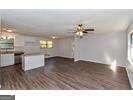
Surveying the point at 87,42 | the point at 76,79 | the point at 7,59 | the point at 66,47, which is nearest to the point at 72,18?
the point at 87,42

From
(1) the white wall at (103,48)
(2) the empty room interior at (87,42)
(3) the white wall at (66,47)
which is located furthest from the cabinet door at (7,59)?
(1) the white wall at (103,48)

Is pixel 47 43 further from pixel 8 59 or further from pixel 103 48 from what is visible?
pixel 8 59

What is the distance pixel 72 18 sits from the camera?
2.22 metres

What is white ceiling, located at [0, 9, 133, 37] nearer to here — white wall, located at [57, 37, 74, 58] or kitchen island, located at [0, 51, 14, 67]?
white wall, located at [57, 37, 74, 58]

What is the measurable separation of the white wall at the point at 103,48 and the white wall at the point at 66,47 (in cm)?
12

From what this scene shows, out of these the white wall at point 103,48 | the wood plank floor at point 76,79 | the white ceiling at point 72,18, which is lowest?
the wood plank floor at point 76,79

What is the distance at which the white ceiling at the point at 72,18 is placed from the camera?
1.70 meters

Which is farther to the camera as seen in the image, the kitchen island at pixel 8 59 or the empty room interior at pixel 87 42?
the kitchen island at pixel 8 59

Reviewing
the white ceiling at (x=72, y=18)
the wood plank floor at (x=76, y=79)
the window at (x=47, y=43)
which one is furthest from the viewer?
the window at (x=47, y=43)

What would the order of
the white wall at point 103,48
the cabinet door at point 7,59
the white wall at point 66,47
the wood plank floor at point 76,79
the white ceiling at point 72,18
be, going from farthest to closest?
1. the cabinet door at point 7,59
2. the white wall at point 66,47
3. the wood plank floor at point 76,79
4. the white wall at point 103,48
5. the white ceiling at point 72,18

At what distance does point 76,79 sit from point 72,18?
158 centimetres

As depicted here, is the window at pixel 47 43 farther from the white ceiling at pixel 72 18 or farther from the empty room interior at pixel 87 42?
the white ceiling at pixel 72 18
